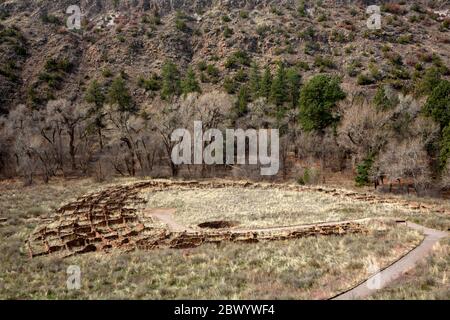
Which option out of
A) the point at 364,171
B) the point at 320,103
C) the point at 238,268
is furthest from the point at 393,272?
the point at 320,103

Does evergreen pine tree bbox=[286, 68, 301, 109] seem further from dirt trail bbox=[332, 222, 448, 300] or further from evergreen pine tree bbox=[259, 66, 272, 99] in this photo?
dirt trail bbox=[332, 222, 448, 300]

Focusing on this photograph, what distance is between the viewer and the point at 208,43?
8400 cm

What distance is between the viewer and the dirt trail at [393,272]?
40.2ft

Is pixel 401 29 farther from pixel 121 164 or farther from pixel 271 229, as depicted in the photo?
pixel 271 229

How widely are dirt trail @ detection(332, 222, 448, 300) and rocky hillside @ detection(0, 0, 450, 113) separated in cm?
4514

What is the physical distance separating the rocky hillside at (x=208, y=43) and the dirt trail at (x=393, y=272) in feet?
148

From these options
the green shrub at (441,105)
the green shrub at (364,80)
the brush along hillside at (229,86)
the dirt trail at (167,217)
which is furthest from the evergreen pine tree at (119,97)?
the green shrub at (441,105)

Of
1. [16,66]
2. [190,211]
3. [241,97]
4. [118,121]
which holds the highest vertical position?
[16,66]

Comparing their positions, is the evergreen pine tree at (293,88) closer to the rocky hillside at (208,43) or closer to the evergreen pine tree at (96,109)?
the rocky hillside at (208,43)

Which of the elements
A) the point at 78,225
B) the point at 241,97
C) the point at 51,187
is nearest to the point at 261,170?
the point at 241,97

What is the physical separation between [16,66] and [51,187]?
134 feet

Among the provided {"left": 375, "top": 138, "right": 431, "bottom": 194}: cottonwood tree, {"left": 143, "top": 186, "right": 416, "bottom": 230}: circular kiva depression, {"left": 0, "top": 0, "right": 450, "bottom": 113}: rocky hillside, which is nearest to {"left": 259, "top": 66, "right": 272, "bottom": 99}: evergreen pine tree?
{"left": 0, "top": 0, "right": 450, "bottom": 113}: rocky hillside

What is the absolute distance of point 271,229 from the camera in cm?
2436

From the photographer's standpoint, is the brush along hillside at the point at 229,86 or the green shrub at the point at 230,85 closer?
the brush along hillside at the point at 229,86
